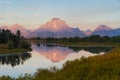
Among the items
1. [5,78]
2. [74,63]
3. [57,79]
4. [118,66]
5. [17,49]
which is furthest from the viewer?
[17,49]

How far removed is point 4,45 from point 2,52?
17676 mm

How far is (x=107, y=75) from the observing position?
1938cm

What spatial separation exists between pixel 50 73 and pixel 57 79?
5384 millimetres

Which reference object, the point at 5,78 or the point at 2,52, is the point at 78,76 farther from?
the point at 2,52

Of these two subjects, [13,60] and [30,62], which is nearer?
[30,62]

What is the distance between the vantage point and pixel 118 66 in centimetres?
2053

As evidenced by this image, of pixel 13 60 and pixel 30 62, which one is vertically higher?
pixel 30 62

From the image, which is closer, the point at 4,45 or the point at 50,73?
the point at 50,73

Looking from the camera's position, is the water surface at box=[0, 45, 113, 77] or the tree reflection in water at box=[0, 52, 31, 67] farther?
the tree reflection in water at box=[0, 52, 31, 67]

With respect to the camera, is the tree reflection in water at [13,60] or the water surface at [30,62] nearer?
the water surface at [30,62]

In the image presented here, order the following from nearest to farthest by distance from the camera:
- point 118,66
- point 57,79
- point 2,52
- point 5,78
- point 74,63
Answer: point 5,78 → point 57,79 → point 118,66 → point 74,63 → point 2,52

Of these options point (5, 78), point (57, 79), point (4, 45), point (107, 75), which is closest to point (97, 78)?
point (107, 75)

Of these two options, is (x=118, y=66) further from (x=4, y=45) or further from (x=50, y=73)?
(x=4, y=45)

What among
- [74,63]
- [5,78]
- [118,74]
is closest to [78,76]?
[118,74]
